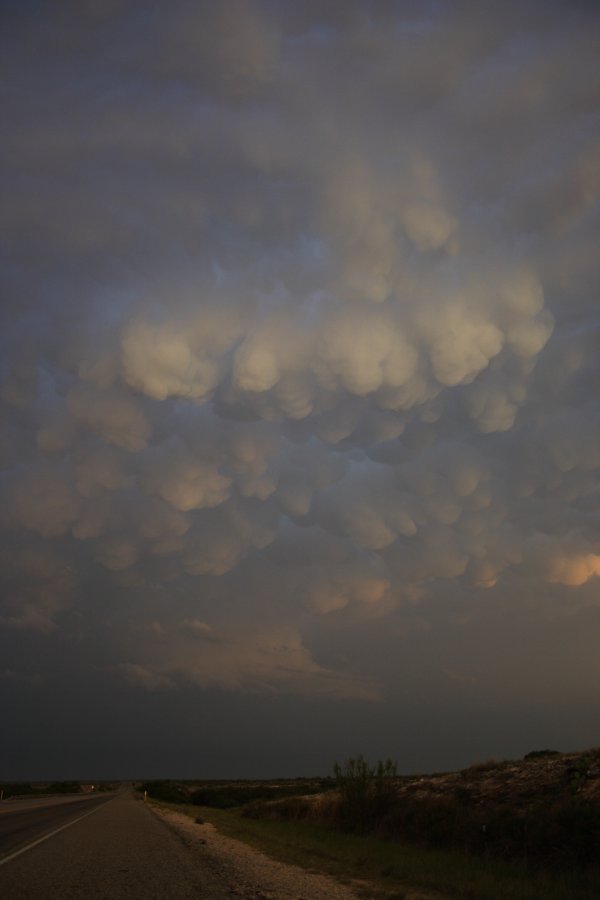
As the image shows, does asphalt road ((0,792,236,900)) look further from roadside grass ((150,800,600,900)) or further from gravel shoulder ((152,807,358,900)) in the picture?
roadside grass ((150,800,600,900))

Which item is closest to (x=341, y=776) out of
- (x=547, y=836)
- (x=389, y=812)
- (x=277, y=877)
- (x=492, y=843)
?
(x=389, y=812)

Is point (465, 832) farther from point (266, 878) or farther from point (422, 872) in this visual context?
point (266, 878)

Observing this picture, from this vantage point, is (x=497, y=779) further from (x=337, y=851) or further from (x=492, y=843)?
(x=337, y=851)

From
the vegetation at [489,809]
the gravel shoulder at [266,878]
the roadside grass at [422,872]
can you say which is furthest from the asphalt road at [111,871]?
the vegetation at [489,809]

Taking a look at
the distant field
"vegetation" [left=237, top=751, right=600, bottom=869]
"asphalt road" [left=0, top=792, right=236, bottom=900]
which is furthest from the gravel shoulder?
"vegetation" [left=237, top=751, right=600, bottom=869]

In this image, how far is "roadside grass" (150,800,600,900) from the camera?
14.0 m

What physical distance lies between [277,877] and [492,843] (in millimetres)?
9276

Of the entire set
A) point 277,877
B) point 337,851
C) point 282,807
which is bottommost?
point 282,807

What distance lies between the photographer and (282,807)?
134ft

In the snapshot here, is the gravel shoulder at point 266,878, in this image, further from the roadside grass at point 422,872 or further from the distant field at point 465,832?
the distant field at point 465,832

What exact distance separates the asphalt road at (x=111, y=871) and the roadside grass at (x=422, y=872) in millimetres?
3236

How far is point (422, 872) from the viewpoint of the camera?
1627cm

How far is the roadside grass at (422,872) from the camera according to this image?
13961mm

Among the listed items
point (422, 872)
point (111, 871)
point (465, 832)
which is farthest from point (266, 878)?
point (465, 832)
